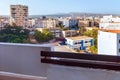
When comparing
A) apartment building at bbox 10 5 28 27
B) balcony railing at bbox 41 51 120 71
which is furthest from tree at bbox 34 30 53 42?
balcony railing at bbox 41 51 120 71

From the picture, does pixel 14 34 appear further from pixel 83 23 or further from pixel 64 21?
pixel 83 23

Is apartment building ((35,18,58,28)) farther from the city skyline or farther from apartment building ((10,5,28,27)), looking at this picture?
apartment building ((10,5,28,27))

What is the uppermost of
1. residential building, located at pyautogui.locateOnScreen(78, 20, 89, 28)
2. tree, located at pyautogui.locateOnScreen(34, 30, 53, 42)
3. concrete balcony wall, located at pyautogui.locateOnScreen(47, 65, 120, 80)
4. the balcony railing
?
residential building, located at pyautogui.locateOnScreen(78, 20, 89, 28)

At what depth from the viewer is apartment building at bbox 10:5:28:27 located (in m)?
3.77

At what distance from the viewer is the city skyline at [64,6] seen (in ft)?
10.9

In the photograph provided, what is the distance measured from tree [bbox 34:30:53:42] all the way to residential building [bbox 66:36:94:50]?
396mm

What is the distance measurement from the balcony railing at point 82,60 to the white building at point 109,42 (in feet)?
0.91

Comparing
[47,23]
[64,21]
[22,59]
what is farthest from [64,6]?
[22,59]

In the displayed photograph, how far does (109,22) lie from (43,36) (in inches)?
44.1

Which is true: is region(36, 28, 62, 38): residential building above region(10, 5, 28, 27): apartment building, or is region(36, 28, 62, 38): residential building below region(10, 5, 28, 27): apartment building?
below

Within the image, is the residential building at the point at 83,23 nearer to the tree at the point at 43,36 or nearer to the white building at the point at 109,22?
the white building at the point at 109,22

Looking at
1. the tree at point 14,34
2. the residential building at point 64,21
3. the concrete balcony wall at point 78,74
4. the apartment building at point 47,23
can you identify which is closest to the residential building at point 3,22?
the tree at point 14,34

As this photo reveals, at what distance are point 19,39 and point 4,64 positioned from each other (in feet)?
1.63

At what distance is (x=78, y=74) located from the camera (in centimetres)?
291
